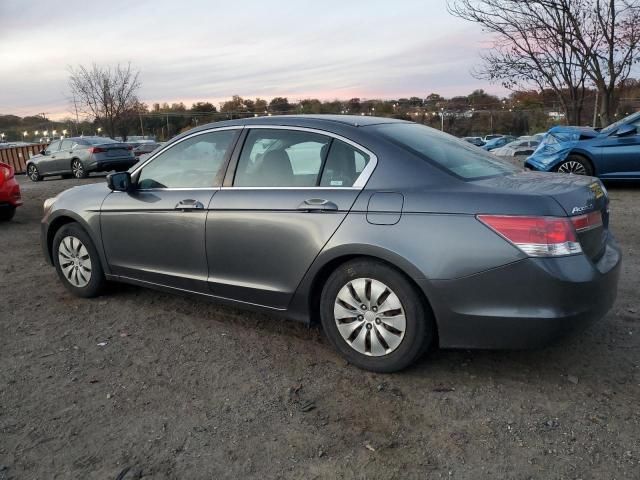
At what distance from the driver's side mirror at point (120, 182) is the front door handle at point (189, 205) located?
24.6 inches

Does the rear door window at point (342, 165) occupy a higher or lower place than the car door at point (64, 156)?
higher

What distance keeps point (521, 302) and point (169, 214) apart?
2.57m

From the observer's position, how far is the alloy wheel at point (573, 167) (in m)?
10.3

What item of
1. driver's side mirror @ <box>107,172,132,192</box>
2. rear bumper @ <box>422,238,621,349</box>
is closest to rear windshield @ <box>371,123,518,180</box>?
rear bumper @ <box>422,238,621,349</box>

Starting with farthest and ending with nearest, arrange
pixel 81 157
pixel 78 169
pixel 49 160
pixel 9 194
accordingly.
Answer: pixel 49 160 < pixel 78 169 < pixel 81 157 < pixel 9 194

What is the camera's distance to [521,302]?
289 cm

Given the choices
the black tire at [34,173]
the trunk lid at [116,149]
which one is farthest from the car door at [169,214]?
the black tire at [34,173]

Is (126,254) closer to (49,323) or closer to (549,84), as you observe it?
(49,323)

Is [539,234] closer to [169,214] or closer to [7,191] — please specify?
[169,214]

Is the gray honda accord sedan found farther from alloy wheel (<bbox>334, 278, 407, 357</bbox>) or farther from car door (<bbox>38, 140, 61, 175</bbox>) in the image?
car door (<bbox>38, 140, 61, 175</bbox>)

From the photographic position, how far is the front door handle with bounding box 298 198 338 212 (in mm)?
3379

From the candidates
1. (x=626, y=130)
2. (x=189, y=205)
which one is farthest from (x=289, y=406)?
(x=626, y=130)

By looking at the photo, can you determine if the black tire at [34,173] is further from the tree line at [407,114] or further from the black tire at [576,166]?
the black tire at [576,166]

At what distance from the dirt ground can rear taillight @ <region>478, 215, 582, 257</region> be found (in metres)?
0.83
